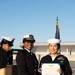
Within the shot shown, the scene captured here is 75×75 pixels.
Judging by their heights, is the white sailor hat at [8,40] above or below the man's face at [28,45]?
above

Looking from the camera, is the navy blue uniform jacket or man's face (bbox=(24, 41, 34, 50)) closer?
the navy blue uniform jacket

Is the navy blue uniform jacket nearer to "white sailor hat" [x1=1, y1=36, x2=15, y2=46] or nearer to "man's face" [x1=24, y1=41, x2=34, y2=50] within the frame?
"man's face" [x1=24, y1=41, x2=34, y2=50]

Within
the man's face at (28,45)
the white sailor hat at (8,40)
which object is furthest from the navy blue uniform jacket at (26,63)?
the white sailor hat at (8,40)

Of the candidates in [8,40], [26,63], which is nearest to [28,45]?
[26,63]

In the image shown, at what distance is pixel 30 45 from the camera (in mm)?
5387

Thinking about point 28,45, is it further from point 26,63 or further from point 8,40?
point 8,40

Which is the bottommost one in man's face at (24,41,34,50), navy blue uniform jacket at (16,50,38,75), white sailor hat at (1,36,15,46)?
navy blue uniform jacket at (16,50,38,75)

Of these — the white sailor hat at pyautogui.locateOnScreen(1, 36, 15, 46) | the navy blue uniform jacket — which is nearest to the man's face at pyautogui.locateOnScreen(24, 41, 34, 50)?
the navy blue uniform jacket

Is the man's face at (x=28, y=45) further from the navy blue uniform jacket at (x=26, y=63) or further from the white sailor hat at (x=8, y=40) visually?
the white sailor hat at (x=8, y=40)

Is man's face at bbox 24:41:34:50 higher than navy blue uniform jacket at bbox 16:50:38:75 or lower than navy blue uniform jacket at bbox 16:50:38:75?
higher

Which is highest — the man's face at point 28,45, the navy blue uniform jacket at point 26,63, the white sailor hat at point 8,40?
the white sailor hat at point 8,40

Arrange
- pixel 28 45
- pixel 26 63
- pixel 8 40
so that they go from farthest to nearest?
1. pixel 28 45
2. pixel 26 63
3. pixel 8 40

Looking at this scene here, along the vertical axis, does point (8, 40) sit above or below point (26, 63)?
above

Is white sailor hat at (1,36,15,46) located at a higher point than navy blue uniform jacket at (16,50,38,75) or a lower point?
higher
